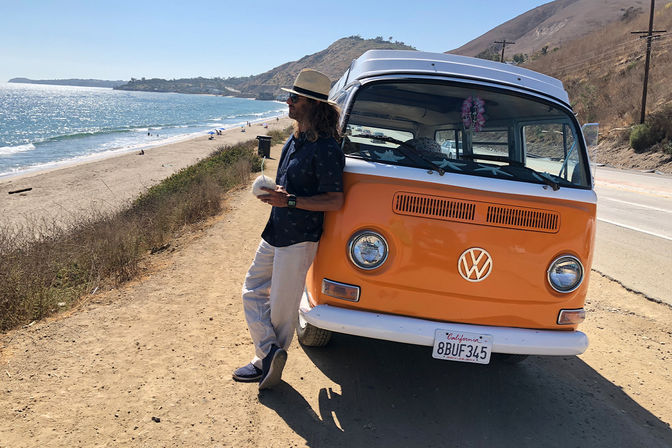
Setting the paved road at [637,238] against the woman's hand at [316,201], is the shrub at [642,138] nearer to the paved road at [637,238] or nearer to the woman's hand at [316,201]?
the paved road at [637,238]

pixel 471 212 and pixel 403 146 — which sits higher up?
pixel 403 146

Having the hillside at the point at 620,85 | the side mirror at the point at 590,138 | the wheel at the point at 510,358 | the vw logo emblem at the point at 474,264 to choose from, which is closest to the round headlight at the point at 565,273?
the vw logo emblem at the point at 474,264

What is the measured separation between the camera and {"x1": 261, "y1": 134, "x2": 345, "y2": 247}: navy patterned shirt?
3148mm

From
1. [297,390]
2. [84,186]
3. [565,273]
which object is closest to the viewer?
[565,273]

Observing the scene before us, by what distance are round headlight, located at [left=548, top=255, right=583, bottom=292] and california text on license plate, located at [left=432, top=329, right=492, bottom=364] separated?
0.60 meters

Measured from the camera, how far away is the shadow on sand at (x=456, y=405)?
3230 millimetres

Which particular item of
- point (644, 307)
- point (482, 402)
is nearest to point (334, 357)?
point (482, 402)

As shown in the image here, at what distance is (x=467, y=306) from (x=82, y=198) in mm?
18245

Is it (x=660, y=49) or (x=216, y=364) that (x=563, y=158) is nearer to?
(x=216, y=364)

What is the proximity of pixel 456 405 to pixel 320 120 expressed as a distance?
2.24m

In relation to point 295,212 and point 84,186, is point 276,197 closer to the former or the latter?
point 295,212

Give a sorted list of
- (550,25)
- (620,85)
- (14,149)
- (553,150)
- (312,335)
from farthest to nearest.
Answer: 1. (550,25)
2. (620,85)
3. (14,149)
4. (312,335)
5. (553,150)

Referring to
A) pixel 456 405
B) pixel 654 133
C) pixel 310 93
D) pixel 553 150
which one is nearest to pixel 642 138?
Answer: pixel 654 133

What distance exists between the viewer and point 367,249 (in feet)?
10.6
